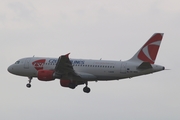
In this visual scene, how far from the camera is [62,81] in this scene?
70000mm

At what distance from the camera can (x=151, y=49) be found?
6712 centimetres

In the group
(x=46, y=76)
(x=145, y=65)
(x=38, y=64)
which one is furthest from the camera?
(x=38, y=64)

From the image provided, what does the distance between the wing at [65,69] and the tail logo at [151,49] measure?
8.58 metres

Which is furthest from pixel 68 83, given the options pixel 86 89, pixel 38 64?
pixel 38 64

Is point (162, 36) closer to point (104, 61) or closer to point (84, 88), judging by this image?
point (104, 61)

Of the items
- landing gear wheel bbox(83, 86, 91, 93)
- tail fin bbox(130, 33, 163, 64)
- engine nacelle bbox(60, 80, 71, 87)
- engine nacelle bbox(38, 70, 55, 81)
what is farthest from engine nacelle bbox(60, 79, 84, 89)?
tail fin bbox(130, 33, 163, 64)

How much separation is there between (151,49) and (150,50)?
7.6 inches

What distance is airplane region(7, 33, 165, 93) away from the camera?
64875 millimetres

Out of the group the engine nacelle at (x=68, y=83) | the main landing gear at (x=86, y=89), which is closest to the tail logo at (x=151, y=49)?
the main landing gear at (x=86, y=89)

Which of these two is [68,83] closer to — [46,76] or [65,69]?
[65,69]

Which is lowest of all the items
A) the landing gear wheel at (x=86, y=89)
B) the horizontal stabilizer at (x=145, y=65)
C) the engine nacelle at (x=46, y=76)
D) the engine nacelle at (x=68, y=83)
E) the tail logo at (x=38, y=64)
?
the landing gear wheel at (x=86, y=89)

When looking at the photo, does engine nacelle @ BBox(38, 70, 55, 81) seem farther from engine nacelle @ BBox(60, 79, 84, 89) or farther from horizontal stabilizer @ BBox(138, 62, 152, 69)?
horizontal stabilizer @ BBox(138, 62, 152, 69)

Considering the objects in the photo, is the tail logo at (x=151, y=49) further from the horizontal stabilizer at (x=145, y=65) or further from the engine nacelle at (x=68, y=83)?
the engine nacelle at (x=68, y=83)

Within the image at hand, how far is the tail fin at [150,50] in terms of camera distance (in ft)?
218
